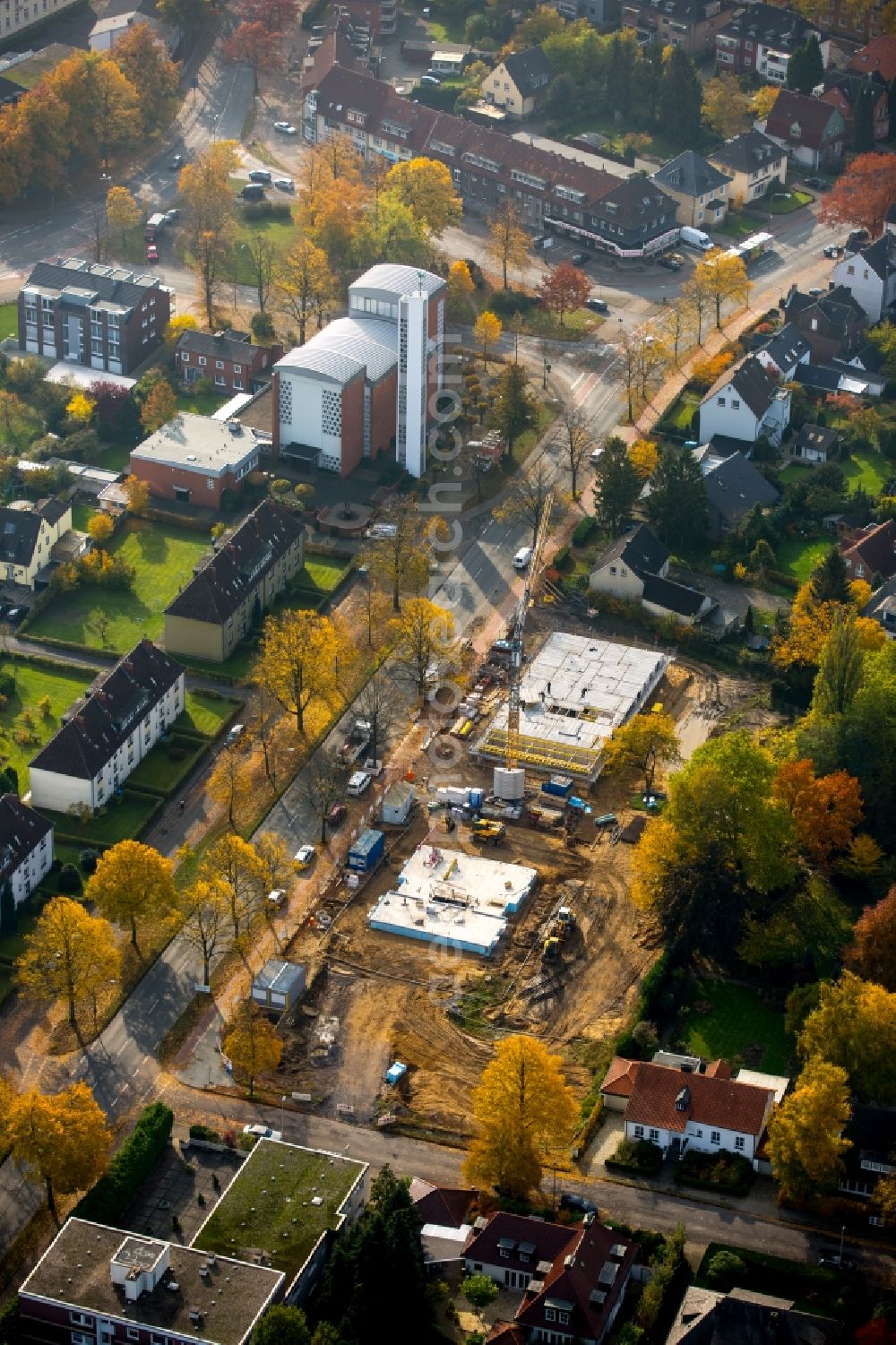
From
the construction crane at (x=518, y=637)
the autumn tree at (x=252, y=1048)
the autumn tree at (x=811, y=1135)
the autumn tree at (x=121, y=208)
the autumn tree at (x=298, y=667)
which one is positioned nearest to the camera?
the autumn tree at (x=811, y=1135)

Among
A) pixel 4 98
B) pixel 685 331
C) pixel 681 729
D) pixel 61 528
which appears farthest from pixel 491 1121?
pixel 4 98

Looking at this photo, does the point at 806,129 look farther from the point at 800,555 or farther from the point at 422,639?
the point at 422,639

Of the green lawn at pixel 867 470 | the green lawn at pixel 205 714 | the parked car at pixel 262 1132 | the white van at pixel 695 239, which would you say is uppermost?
the white van at pixel 695 239

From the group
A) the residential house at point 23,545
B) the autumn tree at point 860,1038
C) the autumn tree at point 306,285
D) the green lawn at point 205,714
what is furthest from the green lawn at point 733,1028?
the autumn tree at point 306,285

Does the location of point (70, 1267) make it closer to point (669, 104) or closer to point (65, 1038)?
point (65, 1038)

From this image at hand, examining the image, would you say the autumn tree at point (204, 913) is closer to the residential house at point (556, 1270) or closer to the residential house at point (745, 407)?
the residential house at point (556, 1270)

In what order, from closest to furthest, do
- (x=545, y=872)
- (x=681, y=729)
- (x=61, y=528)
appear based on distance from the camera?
(x=545, y=872) → (x=681, y=729) → (x=61, y=528)
